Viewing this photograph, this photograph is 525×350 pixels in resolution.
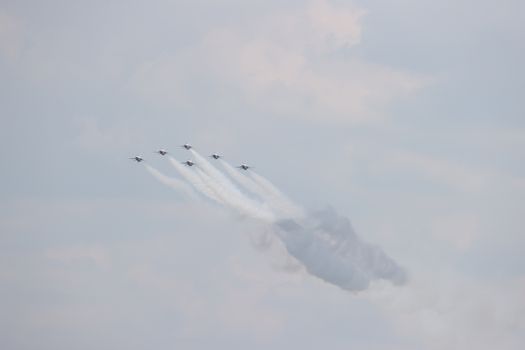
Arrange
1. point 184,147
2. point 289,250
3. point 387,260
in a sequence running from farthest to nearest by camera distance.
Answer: point 184,147
point 387,260
point 289,250

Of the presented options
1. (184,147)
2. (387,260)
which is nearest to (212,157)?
(184,147)

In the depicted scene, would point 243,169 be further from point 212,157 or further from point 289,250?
point 289,250

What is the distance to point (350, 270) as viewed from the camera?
364ft

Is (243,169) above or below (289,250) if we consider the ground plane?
above

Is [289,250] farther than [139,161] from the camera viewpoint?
No

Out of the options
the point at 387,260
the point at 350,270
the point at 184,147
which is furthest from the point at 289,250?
the point at 184,147

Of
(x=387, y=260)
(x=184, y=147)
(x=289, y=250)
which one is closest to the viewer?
(x=289, y=250)

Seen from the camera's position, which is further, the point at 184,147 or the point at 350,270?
the point at 184,147

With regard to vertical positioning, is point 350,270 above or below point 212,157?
below

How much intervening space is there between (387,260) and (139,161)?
3933cm

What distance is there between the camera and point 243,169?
11700cm

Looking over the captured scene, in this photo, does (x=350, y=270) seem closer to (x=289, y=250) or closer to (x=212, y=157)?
(x=289, y=250)

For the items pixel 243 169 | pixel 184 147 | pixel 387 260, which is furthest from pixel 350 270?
pixel 184 147

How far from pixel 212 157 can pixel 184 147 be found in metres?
4.83
